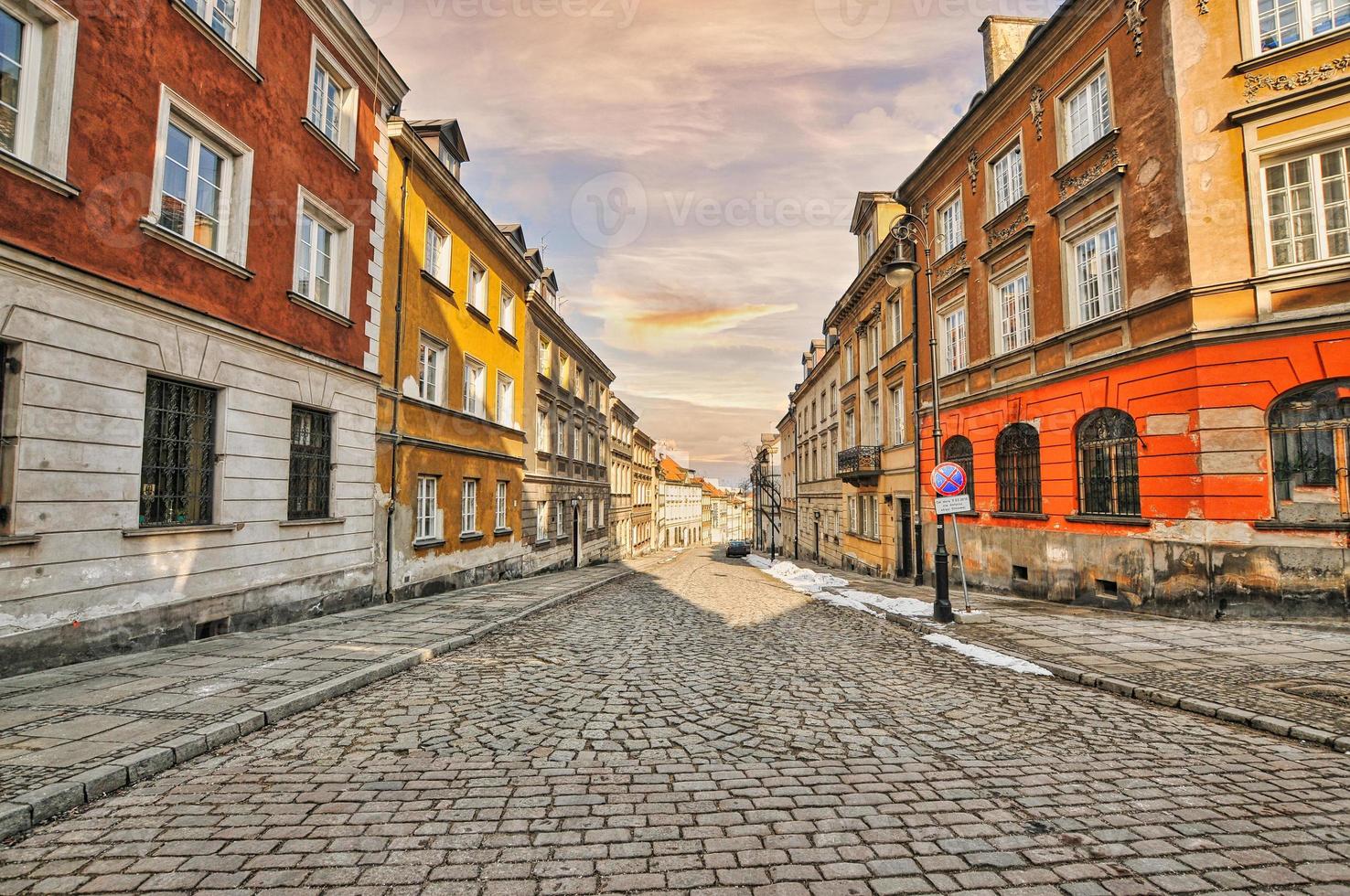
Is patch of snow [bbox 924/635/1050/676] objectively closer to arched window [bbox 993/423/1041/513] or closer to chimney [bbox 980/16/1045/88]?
arched window [bbox 993/423/1041/513]

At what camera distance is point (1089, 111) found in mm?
13828

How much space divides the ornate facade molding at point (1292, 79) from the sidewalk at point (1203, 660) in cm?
835

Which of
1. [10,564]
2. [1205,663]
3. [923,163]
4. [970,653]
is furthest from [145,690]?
[923,163]

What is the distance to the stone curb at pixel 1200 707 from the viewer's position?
203 inches

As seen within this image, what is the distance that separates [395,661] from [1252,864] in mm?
7557

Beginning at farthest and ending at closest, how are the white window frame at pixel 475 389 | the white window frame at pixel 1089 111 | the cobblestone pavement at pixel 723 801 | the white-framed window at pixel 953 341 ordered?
the white-framed window at pixel 953 341, the white window frame at pixel 475 389, the white window frame at pixel 1089 111, the cobblestone pavement at pixel 723 801

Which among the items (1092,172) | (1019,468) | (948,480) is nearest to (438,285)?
(948,480)

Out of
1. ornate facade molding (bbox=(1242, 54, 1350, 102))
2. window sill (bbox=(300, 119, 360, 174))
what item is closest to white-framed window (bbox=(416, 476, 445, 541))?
window sill (bbox=(300, 119, 360, 174))

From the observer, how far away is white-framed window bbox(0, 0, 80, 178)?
6953 millimetres

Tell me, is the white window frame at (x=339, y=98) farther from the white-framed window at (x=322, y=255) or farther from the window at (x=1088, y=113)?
the window at (x=1088, y=113)

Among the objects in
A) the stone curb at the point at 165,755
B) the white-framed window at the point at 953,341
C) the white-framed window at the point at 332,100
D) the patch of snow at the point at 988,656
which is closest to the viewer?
the stone curb at the point at 165,755

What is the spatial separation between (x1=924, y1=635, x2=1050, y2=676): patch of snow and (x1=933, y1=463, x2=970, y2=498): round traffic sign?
9.13 feet

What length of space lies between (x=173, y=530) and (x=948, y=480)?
11601mm

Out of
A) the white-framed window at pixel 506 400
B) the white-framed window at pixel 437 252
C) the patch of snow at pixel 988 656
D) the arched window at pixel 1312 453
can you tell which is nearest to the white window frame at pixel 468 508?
the white-framed window at pixel 506 400
